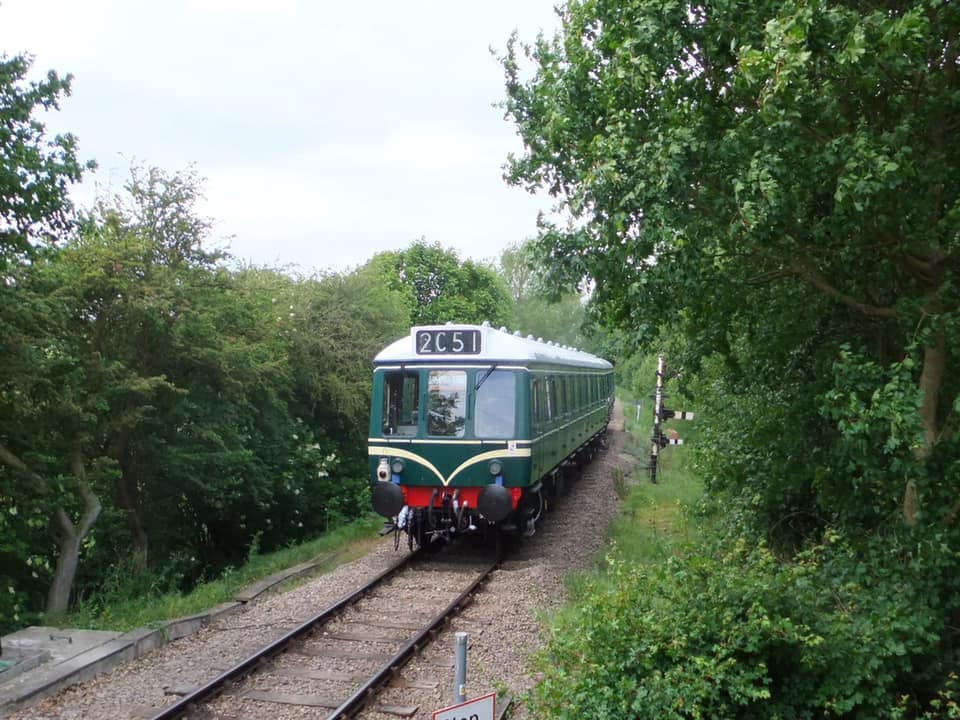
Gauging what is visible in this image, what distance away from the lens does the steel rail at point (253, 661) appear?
19.6 ft

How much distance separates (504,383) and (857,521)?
15.4ft

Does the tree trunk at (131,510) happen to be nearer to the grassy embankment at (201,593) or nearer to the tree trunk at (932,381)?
the grassy embankment at (201,593)

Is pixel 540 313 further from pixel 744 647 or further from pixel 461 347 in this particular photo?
pixel 744 647

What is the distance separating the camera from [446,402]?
10977 mm

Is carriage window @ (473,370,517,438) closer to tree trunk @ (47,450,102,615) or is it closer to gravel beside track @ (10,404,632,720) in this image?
gravel beside track @ (10,404,632,720)

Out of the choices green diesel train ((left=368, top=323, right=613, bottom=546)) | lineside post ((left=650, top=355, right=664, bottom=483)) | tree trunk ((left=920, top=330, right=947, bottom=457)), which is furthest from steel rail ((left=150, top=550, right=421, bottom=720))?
lineside post ((left=650, top=355, right=664, bottom=483))

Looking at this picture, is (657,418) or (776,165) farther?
(657,418)

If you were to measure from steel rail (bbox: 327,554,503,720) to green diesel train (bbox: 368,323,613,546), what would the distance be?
1.32m

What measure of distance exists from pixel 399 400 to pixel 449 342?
107cm

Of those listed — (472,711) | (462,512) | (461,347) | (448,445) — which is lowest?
(462,512)

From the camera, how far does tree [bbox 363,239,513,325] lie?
34.0 m

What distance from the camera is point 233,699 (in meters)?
6.34

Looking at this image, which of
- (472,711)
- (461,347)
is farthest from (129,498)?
(472,711)

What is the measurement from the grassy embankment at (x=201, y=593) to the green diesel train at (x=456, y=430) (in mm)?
1707
